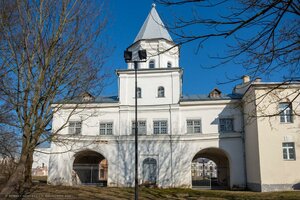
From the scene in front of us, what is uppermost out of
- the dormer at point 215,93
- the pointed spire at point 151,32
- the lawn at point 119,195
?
the pointed spire at point 151,32

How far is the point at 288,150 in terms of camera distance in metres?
22.6

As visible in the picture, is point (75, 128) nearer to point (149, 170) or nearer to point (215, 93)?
point (149, 170)

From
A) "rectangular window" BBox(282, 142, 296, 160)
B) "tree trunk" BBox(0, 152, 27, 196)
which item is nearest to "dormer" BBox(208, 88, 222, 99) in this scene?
"rectangular window" BBox(282, 142, 296, 160)

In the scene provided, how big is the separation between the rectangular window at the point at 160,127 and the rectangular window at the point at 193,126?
6.81 feet

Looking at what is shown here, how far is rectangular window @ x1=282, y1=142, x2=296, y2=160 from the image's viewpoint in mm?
22453

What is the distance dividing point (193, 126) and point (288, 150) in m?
8.49

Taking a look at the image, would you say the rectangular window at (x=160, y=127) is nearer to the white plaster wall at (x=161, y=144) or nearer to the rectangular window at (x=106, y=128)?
the white plaster wall at (x=161, y=144)

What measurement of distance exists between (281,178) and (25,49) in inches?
788

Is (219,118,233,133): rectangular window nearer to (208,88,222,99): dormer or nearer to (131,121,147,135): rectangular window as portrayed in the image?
(208,88,222,99): dormer

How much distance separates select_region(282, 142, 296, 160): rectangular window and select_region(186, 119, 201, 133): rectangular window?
772 centimetres

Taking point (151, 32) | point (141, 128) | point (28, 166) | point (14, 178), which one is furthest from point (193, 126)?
point (14, 178)

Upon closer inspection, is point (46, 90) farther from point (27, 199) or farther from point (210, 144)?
point (210, 144)

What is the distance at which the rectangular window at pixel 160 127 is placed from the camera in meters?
28.1

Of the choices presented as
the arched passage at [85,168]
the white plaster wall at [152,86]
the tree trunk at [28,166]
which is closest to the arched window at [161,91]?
the white plaster wall at [152,86]
